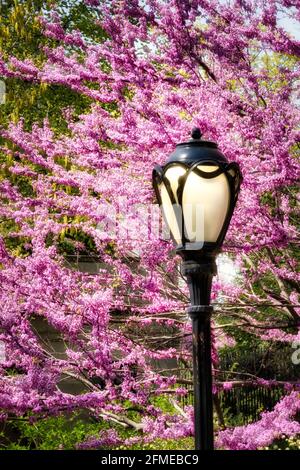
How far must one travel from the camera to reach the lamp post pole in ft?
11.8

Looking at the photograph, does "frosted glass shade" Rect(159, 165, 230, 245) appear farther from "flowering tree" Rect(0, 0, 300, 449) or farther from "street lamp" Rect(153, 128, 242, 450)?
"flowering tree" Rect(0, 0, 300, 449)

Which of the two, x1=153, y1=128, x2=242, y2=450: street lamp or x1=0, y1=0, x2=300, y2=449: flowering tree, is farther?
x1=0, y1=0, x2=300, y2=449: flowering tree

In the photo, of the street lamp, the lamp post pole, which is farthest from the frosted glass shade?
the lamp post pole

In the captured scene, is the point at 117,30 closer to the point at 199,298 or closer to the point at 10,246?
the point at 199,298

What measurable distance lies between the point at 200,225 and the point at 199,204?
122 millimetres

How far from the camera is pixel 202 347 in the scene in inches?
142

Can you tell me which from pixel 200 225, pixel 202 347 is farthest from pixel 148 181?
pixel 202 347

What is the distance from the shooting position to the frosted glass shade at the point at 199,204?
3574mm

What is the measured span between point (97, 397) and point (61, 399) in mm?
325

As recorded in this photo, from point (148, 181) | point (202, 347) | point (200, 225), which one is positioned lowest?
point (202, 347)

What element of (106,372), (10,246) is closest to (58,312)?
(106,372)

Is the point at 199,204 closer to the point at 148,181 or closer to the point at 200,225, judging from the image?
the point at 200,225

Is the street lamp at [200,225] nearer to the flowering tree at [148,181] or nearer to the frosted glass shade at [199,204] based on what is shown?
the frosted glass shade at [199,204]

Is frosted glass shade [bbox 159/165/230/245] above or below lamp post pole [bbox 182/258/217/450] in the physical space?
above
